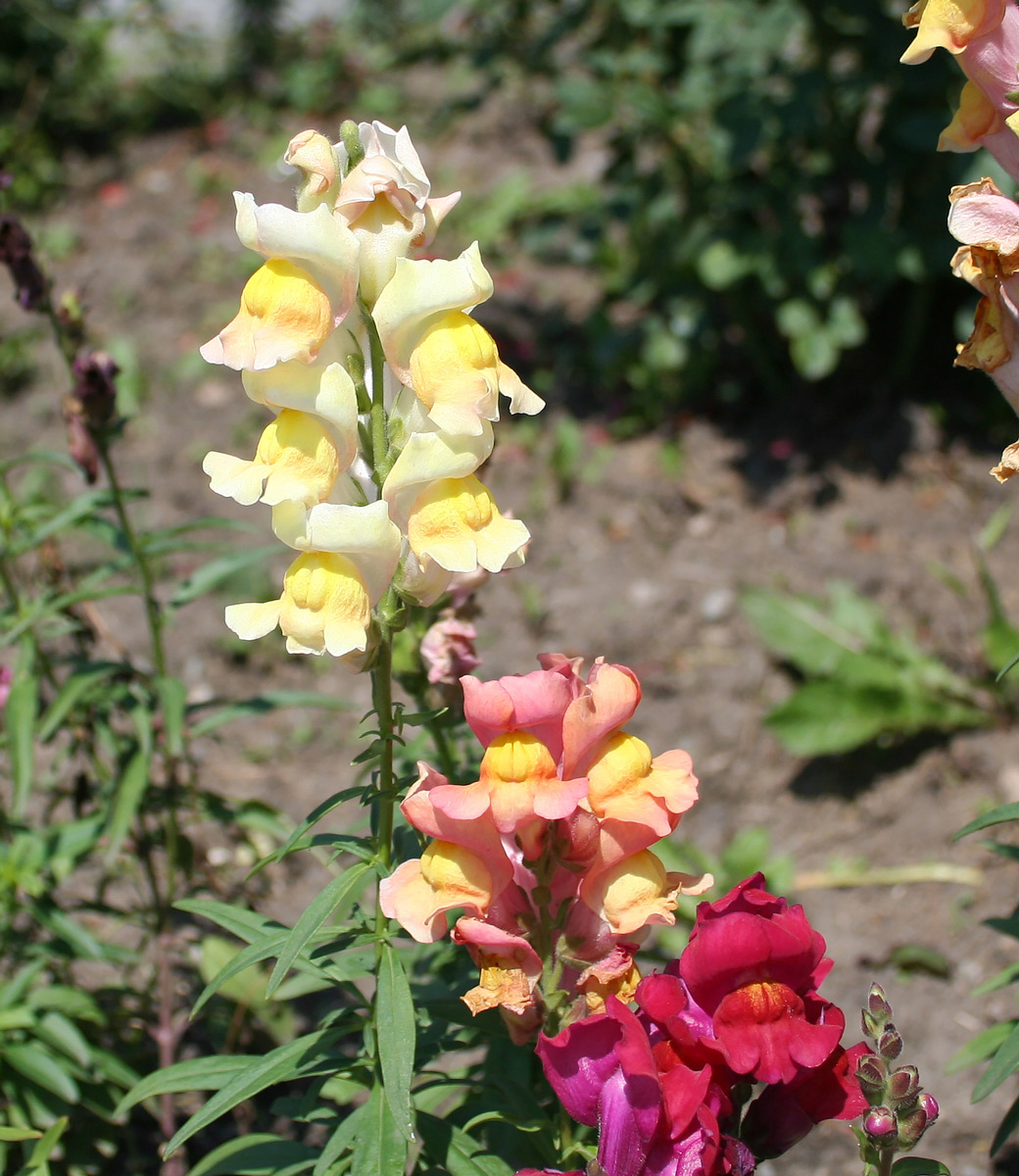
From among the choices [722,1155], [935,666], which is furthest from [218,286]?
[722,1155]

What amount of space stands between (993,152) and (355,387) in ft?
2.75

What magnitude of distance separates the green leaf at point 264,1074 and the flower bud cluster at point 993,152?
3.38 feet

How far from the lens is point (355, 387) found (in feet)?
4.36

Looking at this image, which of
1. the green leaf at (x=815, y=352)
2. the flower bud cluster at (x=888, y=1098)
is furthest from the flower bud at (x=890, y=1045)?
the green leaf at (x=815, y=352)

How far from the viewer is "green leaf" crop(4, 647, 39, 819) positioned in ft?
6.80

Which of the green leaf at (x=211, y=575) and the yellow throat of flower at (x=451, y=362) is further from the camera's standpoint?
the green leaf at (x=211, y=575)

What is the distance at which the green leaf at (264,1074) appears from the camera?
4.31 ft

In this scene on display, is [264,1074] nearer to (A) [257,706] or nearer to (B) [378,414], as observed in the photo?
(B) [378,414]

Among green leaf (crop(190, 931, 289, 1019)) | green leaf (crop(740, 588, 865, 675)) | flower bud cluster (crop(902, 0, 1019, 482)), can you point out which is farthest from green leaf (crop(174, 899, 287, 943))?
green leaf (crop(740, 588, 865, 675))

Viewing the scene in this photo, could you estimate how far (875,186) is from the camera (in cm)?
376

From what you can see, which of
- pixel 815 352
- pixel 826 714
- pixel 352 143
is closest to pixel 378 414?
pixel 352 143

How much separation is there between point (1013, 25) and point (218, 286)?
435 cm

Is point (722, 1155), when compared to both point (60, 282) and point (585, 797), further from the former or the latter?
point (60, 282)

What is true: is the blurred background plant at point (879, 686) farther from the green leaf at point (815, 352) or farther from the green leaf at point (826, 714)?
the green leaf at point (815, 352)
